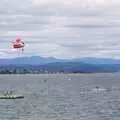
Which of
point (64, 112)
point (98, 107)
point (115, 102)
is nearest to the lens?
point (64, 112)

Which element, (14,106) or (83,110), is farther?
(14,106)

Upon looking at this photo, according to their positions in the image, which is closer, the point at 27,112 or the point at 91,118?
the point at 91,118

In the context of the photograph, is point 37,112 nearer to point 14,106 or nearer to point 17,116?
point 17,116

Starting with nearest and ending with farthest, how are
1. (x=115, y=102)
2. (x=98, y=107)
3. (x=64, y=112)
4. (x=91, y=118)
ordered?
(x=91, y=118), (x=64, y=112), (x=98, y=107), (x=115, y=102)

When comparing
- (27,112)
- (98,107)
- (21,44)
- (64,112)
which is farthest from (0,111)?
(21,44)

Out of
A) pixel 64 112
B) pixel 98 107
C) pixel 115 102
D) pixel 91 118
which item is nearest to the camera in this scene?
pixel 91 118

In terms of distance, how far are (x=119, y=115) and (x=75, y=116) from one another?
31.0ft

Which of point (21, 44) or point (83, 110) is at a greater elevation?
point (21, 44)

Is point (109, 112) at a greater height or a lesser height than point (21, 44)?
lesser

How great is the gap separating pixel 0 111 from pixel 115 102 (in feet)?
120

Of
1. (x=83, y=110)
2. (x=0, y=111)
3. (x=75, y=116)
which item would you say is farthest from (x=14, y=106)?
(x=75, y=116)

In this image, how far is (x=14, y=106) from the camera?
452 ft

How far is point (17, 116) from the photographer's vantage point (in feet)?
370

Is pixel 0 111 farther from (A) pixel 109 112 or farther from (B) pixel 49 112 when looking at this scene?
(A) pixel 109 112
